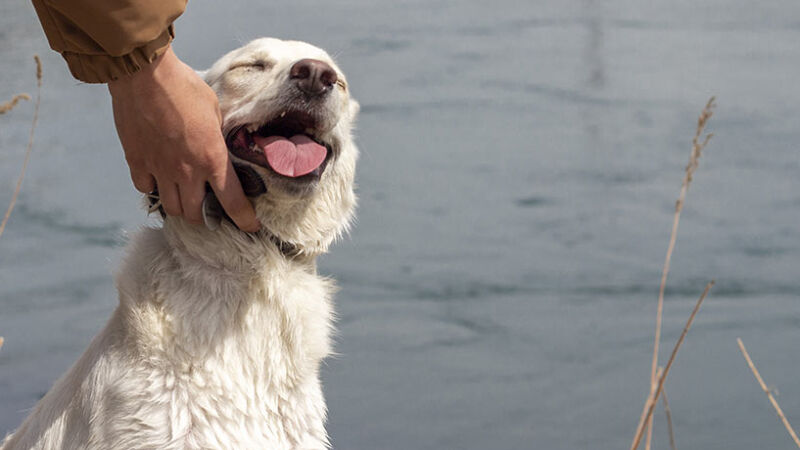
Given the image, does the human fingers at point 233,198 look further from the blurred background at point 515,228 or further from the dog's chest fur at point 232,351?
the blurred background at point 515,228

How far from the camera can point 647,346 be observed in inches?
251

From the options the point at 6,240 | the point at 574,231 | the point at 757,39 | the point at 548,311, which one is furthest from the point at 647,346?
the point at 757,39

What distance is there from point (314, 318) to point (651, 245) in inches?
193

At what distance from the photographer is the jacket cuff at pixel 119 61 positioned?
7.50 ft

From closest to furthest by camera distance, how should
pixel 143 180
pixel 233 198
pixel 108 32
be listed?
1. pixel 108 32
2. pixel 143 180
3. pixel 233 198

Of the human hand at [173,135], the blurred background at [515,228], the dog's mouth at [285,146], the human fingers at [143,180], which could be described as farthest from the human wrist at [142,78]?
the blurred background at [515,228]

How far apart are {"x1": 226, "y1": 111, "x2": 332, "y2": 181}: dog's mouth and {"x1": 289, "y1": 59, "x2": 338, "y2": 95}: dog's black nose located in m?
0.09

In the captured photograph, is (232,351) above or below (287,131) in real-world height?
below

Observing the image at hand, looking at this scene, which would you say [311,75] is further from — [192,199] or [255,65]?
[192,199]

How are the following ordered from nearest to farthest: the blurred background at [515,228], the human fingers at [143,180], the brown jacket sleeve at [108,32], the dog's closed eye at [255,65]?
the brown jacket sleeve at [108,32]
the human fingers at [143,180]
the dog's closed eye at [255,65]
the blurred background at [515,228]

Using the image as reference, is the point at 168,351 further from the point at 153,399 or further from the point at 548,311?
the point at 548,311

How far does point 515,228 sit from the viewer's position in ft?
25.4

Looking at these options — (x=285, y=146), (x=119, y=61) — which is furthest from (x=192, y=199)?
(x=119, y=61)

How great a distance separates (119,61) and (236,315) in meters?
0.77
